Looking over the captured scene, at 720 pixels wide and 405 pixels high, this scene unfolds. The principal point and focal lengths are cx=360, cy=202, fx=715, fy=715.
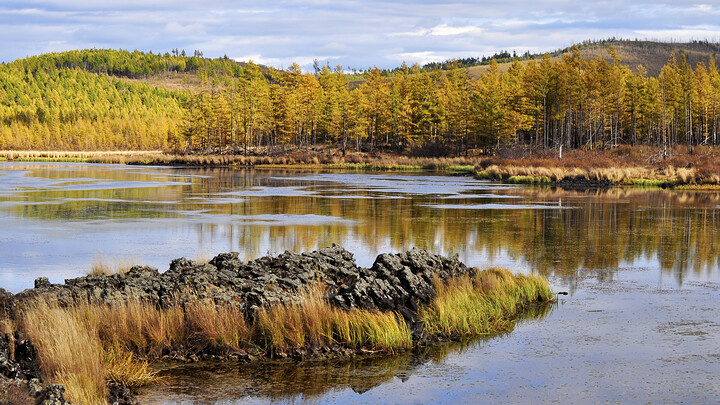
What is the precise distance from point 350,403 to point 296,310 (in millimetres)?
2476

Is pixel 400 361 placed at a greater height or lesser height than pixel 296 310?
lesser

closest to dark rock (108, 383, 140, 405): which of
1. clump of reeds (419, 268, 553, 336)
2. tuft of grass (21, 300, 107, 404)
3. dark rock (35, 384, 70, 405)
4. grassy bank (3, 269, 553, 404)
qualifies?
tuft of grass (21, 300, 107, 404)

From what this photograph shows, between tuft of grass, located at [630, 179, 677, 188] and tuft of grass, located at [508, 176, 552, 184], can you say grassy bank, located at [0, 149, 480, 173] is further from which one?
tuft of grass, located at [630, 179, 677, 188]

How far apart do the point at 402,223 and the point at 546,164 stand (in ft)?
114

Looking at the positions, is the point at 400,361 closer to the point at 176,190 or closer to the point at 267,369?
the point at 267,369

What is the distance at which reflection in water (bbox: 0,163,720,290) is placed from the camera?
60.8 ft

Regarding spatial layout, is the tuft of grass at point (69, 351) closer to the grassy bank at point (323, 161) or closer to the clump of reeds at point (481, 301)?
the clump of reeds at point (481, 301)

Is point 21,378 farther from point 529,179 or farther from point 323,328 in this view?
point 529,179

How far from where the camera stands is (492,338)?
463 inches

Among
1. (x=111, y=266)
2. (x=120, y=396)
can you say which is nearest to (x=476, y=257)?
(x=111, y=266)

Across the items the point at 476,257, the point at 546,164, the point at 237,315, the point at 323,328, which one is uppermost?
the point at 546,164

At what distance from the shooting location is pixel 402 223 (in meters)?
25.4

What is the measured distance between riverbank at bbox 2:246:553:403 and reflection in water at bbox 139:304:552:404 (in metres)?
0.26

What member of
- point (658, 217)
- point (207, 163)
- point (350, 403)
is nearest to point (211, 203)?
point (658, 217)
